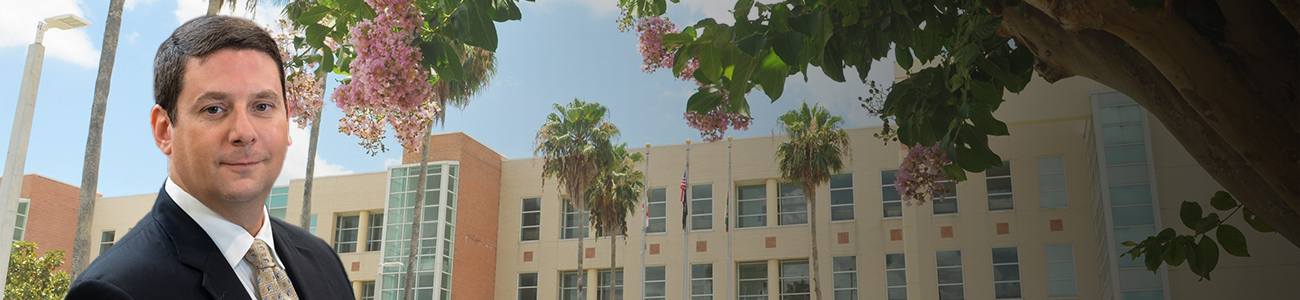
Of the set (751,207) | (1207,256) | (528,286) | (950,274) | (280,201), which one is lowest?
(1207,256)

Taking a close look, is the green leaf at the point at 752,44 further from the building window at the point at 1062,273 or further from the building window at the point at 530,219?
the building window at the point at 530,219

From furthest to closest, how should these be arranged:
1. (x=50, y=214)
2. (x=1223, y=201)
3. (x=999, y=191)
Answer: (x=50, y=214) < (x=999, y=191) < (x=1223, y=201)

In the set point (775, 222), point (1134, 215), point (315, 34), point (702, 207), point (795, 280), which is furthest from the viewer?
point (702, 207)

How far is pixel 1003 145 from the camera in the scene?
2728 centimetres

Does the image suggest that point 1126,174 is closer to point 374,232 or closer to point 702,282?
point 702,282

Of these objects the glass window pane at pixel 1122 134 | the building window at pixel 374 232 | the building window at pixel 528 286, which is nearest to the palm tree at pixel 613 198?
the building window at pixel 528 286

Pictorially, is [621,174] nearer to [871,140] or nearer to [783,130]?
[783,130]

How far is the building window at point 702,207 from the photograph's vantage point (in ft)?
119

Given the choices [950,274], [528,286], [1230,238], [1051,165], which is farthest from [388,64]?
[528,286]

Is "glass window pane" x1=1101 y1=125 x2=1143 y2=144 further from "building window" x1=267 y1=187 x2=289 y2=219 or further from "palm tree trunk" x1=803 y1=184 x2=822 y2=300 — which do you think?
"building window" x1=267 y1=187 x2=289 y2=219

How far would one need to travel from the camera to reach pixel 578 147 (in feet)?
112

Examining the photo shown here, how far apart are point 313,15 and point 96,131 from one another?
15212 millimetres

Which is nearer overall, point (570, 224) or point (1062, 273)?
point (1062, 273)

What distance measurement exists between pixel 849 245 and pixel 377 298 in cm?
1660
